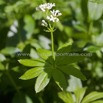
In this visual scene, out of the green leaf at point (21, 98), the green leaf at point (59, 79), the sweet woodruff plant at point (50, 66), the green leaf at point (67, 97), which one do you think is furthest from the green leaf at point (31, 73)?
the green leaf at point (21, 98)

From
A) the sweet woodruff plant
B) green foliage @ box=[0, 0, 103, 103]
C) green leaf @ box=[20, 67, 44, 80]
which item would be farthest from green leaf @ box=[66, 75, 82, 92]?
green leaf @ box=[20, 67, 44, 80]

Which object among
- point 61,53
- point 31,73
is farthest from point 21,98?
point 61,53

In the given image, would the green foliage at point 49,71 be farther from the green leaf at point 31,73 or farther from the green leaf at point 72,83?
the green leaf at point 72,83

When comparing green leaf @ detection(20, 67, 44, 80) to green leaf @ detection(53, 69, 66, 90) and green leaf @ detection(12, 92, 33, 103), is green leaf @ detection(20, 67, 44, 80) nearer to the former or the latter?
green leaf @ detection(53, 69, 66, 90)

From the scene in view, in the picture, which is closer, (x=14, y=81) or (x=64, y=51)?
(x=64, y=51)

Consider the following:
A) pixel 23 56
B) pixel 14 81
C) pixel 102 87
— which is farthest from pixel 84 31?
pixel 14 81

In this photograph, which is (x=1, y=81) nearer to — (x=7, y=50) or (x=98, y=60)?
(x=7, y=50)

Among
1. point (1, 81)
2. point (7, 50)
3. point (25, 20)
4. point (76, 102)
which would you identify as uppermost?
point (25, 20)

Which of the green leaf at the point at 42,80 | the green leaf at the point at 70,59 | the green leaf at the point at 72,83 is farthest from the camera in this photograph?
the green leaf at the point at 72,83

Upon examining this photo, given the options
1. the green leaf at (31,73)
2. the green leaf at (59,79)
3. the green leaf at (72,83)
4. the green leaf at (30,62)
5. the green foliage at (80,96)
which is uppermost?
the green leaf at (30,62)
